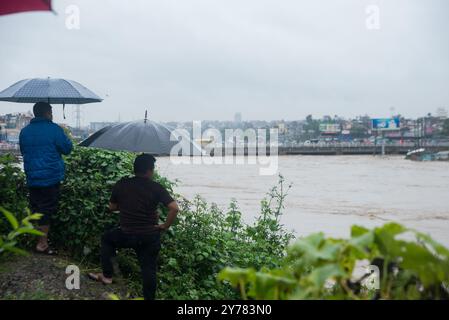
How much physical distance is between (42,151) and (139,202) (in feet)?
3.97

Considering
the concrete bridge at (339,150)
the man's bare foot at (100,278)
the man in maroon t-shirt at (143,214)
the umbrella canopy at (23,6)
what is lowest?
the concrete bridge at (339,150)

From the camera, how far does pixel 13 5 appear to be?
8.39 feet

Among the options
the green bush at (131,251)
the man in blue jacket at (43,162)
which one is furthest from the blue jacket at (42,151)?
the green bush at (131,251)

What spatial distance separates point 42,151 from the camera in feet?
14.7

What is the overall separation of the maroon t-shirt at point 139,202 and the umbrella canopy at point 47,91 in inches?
74.1

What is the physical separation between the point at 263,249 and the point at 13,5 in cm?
453

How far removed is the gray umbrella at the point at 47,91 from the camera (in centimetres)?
532

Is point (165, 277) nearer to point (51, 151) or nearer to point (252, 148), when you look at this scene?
point (51, 151)

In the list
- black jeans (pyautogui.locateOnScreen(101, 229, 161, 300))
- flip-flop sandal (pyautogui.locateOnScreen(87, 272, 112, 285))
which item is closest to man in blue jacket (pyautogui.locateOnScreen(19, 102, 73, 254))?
flip-flop sandal (pyautogui.locateOnScreen(87, 272, 112, 285))

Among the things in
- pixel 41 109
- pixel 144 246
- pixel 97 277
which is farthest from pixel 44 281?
pixel 41 109

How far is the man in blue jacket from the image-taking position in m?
4.45

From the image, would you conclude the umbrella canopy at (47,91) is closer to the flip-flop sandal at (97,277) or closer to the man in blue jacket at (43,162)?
the man in blue jacket at (43,162)

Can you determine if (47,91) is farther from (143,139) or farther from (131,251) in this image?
(131,251)

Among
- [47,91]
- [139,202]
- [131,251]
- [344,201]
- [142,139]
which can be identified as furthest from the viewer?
[344,201]
